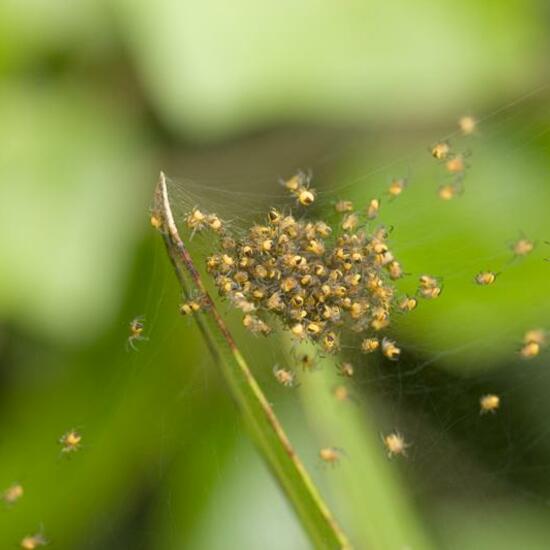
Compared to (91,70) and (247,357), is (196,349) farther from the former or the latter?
(91,70)

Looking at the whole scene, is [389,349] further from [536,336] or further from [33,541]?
[33,541]

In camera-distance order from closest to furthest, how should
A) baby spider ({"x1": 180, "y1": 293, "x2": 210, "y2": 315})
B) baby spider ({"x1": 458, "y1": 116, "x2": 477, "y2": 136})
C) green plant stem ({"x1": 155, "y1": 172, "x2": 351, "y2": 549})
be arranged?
green plant stem ({"x1": 155, "y1": 172, "x2": 351, "y2": 549})
baby spider ({"x1": 180, "y1": 293, "x2": 210, "y2": 315})
baby spider ({"x1": 458, "y1": 116, "x2": 477, "y2": 136})

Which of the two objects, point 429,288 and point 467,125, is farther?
point 467,125

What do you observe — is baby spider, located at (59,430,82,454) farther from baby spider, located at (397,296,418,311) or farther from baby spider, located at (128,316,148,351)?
baby spider, located at (397,296,418,311)

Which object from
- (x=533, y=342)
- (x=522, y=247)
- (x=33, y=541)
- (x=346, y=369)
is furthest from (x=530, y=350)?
(x=33, y=541)

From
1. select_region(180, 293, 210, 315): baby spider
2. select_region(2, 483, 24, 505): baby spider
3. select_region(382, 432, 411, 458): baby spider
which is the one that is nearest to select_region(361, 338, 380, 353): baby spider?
select_region(382, 432, 411, 458): baby spider

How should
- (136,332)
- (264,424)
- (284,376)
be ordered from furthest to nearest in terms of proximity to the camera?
(136,332), (284,376), (264,424)
